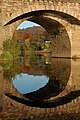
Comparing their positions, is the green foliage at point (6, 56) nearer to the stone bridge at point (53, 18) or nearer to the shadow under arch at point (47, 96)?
the stone bridge at point (53, 18)

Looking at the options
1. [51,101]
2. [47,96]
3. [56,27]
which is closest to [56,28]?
[56,27]

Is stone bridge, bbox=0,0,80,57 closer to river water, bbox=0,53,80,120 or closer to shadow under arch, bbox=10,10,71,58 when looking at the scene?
shadow under arch, bbox=10,10,71,58

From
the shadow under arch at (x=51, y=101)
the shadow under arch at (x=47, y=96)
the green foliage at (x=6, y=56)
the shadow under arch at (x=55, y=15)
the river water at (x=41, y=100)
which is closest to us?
the river water at (x=41, y=100)

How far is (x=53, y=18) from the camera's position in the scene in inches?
1299

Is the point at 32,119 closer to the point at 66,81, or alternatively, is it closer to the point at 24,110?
the point at 24,110

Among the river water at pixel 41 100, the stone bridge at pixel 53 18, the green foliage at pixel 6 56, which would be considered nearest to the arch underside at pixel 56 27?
the stone bridge at pixel 53 18

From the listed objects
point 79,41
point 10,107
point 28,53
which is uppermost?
point 10,107

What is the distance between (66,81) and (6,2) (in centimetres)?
1341

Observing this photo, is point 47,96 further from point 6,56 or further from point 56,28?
point 56,28

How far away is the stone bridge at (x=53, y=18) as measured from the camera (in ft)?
91.6

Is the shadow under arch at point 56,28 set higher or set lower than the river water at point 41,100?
lower

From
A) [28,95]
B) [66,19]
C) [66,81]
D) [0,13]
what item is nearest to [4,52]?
[0,13]

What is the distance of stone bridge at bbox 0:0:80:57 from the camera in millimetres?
27906

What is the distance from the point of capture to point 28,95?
11977 millimetres
